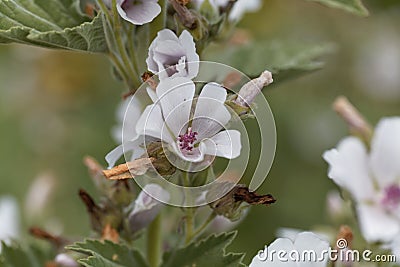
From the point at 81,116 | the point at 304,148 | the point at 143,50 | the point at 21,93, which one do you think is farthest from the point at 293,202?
the point at 143,50

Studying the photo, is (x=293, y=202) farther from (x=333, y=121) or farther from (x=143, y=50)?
(x=143, y=50)

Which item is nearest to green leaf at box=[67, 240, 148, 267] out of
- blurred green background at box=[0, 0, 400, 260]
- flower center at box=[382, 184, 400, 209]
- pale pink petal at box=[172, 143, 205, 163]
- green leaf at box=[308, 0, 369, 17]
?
pale pink petal at box=[172, 143, 205, 163]

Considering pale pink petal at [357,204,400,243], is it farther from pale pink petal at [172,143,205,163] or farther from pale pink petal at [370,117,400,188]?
pale pink petal at [172,143,205,163]

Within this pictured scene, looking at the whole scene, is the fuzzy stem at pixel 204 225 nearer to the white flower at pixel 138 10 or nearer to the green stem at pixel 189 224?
the green stem at pixel 189 224

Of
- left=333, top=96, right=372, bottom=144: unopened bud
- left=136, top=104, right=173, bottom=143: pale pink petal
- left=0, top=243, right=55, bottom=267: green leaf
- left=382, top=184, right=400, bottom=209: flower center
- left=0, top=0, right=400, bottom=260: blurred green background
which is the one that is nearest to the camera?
left=136, top=104, right=173, bottom=143: pale pink petal

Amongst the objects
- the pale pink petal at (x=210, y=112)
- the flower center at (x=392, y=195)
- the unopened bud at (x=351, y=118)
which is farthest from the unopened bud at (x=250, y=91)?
the flower center at (x=392, y=195)

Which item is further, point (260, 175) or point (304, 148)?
point (304, 148)
